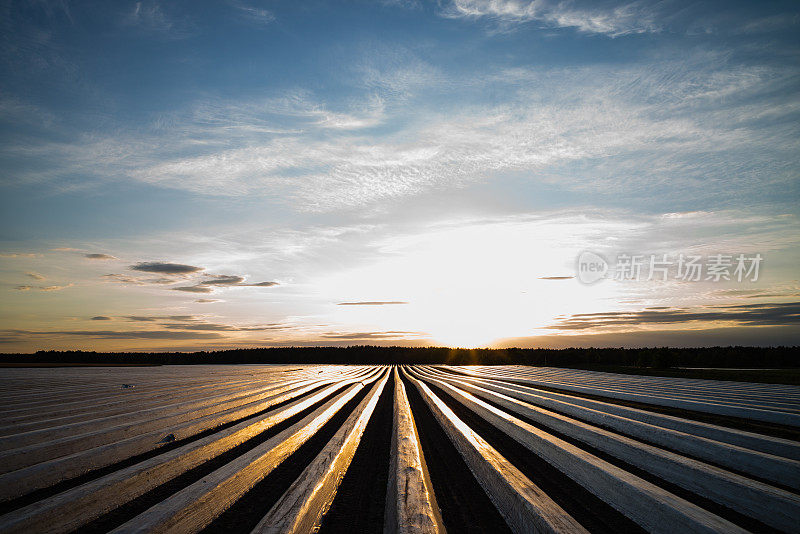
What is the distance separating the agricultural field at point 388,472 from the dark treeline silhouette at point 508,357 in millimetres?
29662

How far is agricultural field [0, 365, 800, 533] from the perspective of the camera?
2.65 m

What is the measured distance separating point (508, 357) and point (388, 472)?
62240mm

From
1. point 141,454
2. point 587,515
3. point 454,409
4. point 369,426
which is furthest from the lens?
point 454,409

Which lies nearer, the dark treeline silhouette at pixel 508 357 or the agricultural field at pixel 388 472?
the agricultural field at pixel 388 472

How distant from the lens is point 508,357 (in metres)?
61.9

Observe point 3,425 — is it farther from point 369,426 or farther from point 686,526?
point 686,526

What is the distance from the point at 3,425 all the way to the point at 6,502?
11.1 ft

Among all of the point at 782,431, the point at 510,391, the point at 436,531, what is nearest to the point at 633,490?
the point at 436,531

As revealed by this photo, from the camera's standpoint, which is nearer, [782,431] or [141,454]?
[141,454]

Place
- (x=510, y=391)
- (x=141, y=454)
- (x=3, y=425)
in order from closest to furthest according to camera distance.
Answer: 1. (x=141, y=454)
2. (x=3, y=425)
3. (x=510, y=391)

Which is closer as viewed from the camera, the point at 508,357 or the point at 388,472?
the point at 388,472

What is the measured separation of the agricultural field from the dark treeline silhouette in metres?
29.7

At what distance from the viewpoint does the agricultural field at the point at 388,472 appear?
8.70ft

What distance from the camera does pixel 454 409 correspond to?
7523mm
